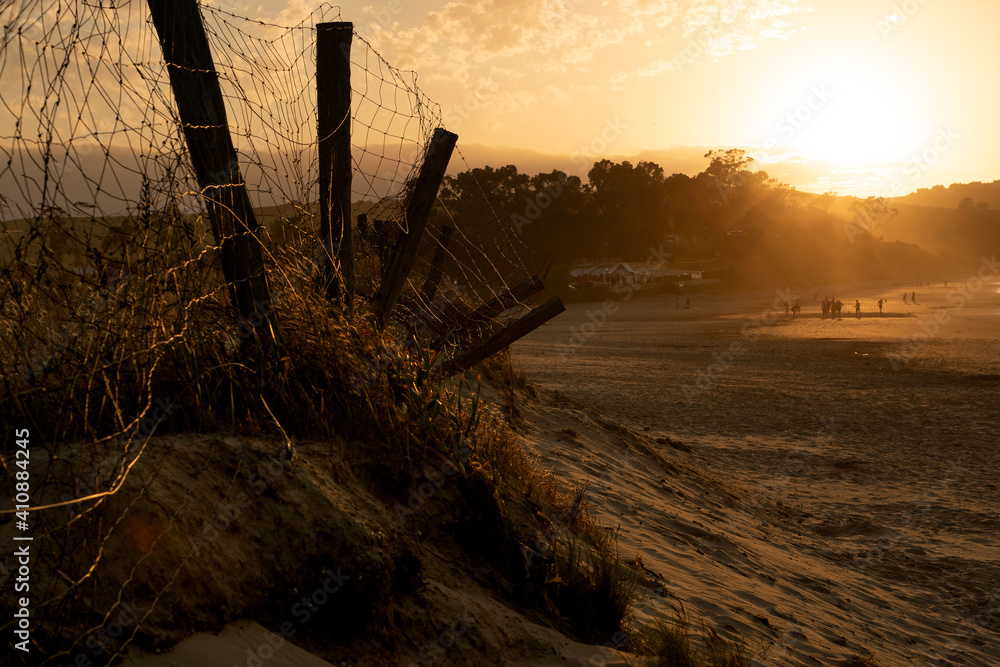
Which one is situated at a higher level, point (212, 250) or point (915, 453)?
point (212, 250)

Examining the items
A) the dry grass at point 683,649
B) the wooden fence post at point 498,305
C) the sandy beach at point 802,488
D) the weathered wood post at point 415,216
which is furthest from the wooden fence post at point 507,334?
the dry grass at point 683,649

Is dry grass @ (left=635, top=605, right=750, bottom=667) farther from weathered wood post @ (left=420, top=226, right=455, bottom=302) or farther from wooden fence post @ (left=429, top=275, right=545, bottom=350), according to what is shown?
weathered wood post @ (left=420, top=226, right=455, bottom=302)

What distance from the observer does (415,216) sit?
4305 millimetres

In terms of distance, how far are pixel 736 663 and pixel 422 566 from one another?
1.56 metres

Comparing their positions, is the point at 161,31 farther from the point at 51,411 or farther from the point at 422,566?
the point at 422,566

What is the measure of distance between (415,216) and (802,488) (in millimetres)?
7260

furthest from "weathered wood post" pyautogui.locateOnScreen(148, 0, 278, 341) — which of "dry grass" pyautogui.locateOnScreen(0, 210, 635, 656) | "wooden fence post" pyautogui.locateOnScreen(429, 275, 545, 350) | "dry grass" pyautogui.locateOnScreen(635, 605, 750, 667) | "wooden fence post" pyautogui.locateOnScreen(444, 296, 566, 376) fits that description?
"wooden fence post" pyautogui.locateOnScreen(429, 275, 545, 350)

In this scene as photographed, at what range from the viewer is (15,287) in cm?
248

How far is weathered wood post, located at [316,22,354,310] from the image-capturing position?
379cm

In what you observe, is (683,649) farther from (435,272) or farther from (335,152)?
(435,272)

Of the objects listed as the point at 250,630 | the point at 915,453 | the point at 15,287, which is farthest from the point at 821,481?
the point at 15,287

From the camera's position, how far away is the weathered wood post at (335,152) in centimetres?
379

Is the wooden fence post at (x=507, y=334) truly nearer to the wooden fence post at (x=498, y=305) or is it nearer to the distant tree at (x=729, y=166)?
the wooden fence post at (x=498, y=305)

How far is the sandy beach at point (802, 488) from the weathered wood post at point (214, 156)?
274 cm
